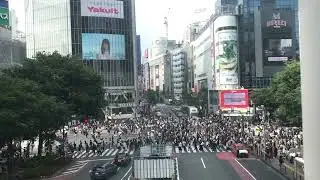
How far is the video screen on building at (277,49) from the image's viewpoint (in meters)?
109

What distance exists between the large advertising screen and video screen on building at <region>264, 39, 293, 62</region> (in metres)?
6.84

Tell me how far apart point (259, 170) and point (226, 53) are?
7094 cm

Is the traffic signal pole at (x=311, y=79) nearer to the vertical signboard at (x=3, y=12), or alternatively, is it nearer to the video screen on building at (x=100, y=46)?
the vertical signboard at (x=3, y=12)

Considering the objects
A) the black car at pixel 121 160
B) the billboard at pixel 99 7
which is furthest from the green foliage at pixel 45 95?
the billboard at pixel 99 7

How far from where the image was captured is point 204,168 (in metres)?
38.8

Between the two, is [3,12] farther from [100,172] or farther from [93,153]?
[100,172]

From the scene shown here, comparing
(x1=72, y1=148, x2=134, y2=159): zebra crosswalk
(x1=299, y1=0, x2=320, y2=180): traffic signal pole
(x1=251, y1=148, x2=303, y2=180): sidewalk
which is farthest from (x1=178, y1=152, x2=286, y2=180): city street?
(x1=299, y1=0, x2=320, y2=180): traffic signal pole

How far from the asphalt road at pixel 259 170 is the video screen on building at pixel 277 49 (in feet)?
220

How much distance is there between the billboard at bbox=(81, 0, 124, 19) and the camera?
385 ft

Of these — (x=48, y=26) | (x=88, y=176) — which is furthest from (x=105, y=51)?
(x=88, y=176)

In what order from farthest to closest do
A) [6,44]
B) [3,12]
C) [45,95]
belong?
1. [6,44]
2. [3,12]
3. [45,95]

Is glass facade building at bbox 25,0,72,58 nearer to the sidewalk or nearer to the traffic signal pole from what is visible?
the sidewalk

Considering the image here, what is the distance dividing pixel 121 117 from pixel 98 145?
63880mm

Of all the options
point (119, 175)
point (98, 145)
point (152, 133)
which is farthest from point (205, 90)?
point (119, 175)
